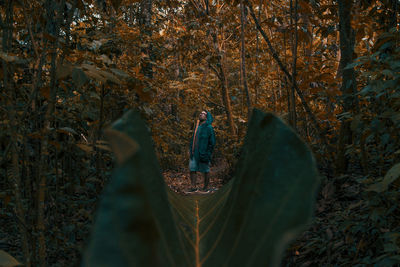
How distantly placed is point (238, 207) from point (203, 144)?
6.14 meters

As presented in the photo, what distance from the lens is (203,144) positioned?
6.47 m

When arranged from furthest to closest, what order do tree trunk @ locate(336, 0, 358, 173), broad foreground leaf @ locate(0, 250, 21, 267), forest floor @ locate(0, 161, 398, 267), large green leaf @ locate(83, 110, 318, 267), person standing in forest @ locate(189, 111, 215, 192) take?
person standing in forest @ locate(189, 111, 215, 192), tree trunk @ locate(336, 0, 358, 173), forest floor @ locate(0, 161, 398, 267), broad foreground leaf @ locate(0, 250, 21, 267), large green leaf @ locate(83, 110, 318, 267)

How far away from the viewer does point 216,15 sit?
7.26 meters

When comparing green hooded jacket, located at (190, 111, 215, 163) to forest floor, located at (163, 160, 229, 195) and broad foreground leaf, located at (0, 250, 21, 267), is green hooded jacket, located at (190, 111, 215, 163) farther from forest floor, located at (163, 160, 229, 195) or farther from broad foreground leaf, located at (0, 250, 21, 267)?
broad foreground leaf, located at (0, 250, 21, 267)

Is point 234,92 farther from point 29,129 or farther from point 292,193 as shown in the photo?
point 292,193

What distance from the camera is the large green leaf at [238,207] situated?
0.49 ft

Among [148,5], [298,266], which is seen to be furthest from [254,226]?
[148,5]

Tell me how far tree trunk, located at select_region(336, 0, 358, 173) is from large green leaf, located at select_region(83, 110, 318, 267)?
6.38 ft

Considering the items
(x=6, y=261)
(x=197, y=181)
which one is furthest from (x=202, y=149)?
(x=6, y=261)

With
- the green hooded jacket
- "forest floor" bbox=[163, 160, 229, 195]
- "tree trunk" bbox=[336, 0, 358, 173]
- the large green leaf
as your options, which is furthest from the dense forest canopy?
"forest floor" bbox=[163, 160, 229, 195]

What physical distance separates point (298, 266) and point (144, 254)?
2366 mm

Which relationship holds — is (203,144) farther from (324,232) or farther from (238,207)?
(238,207)

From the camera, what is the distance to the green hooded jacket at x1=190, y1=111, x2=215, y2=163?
6.41 metres

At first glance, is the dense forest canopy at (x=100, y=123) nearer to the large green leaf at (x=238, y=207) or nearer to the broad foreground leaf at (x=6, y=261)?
the broad foreground leaf at (x=6, y=261)
